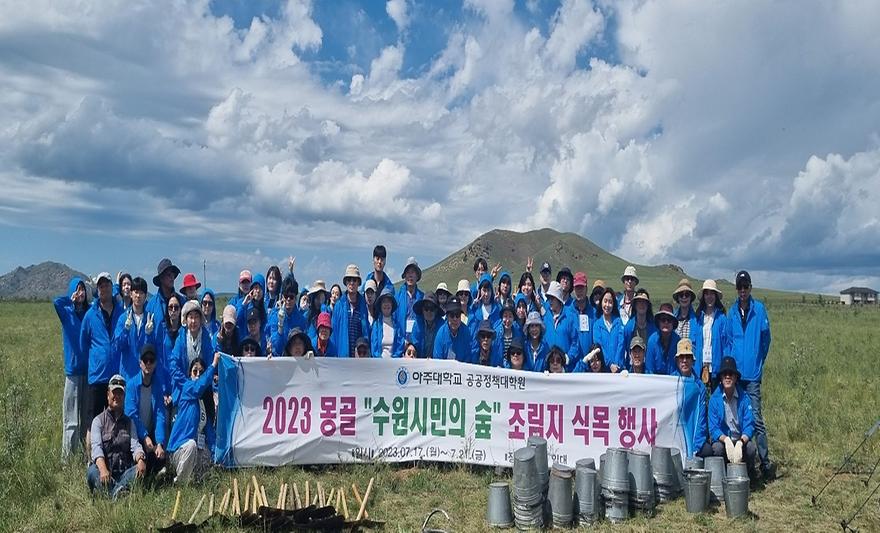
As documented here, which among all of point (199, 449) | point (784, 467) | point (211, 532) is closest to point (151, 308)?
point (199, 449)

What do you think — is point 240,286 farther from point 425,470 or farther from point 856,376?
point 856,376

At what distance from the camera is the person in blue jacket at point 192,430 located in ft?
23.9

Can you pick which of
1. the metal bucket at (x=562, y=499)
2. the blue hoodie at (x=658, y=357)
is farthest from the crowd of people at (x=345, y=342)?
the metal bucket at (x=562, y=499)

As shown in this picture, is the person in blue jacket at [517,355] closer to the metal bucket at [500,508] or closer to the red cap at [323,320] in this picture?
the metal bucket at [500,508]

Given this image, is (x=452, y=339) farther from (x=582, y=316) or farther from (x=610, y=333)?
(x=610, y=333)

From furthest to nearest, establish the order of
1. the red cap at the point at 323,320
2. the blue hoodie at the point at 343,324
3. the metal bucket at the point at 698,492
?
the blue hoodie at the point at 343,324 < the red cap at the point at 323,320 < the metal bucket at the point at 698,492

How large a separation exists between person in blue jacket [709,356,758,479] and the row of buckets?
0.58 m

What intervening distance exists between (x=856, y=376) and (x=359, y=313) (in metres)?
12.5

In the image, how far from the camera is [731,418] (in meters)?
7.96

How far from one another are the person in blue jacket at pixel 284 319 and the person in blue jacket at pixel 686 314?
540 centimetres

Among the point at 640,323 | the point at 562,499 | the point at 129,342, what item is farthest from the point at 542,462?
the point at 129,342

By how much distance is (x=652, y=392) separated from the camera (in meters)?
8.05

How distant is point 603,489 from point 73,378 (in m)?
6.67

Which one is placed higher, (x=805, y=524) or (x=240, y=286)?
(x=240, y=286)
